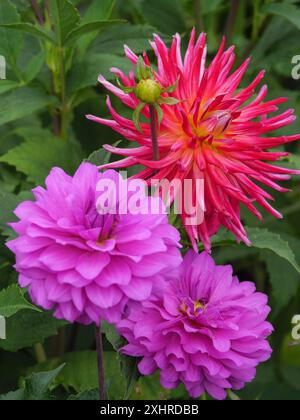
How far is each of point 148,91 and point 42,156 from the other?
438 mm

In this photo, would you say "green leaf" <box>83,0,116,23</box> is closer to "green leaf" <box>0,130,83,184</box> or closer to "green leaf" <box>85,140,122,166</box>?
"green leaf" <box>0,130,83,184</box>

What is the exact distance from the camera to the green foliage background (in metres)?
1.05

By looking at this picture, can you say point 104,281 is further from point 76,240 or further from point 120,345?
point 120,345

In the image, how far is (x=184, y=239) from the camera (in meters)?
0.94

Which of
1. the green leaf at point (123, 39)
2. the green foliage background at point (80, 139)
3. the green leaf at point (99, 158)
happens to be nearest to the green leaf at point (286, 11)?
the green foliage background at point (80, 139)

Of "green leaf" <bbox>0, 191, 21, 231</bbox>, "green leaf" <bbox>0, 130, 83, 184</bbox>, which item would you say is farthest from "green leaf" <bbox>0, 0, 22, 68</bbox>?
"green leaf" <bbox>0, 191, 21, 231</bbox>

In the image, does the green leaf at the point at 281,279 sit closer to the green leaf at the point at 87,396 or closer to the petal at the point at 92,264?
the green leaf at the point at 87,396

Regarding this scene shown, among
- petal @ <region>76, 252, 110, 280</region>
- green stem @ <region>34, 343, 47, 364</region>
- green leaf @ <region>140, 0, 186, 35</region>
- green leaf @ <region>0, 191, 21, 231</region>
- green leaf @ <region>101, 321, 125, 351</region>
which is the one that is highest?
green leaf @ <region>140, 0, 186, 35</region>

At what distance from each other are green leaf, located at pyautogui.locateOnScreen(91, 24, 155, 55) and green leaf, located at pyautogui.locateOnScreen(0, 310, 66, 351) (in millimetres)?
402

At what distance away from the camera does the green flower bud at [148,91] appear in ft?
2.58

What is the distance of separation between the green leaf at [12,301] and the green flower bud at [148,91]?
222 millimetres

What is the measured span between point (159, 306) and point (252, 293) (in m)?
0.10
